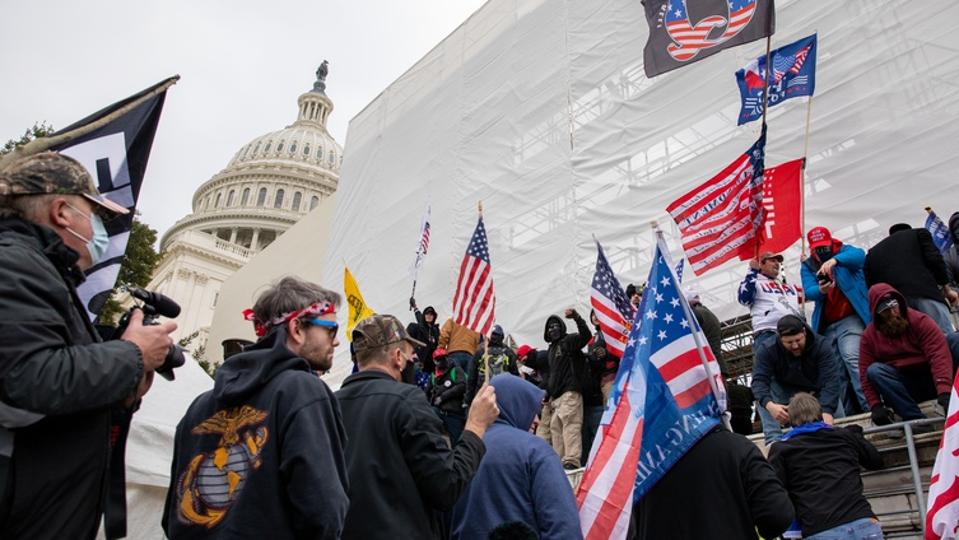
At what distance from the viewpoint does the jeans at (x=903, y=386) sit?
4.80 m

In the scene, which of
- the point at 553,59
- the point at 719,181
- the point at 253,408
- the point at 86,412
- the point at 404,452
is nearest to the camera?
the point at 86,412

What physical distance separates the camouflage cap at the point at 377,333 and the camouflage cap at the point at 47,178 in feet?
3.67

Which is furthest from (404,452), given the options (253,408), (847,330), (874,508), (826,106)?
(826,106)

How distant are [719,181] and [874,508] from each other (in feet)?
12.1

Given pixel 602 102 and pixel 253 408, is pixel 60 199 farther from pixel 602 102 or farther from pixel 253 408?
pixel 602 102

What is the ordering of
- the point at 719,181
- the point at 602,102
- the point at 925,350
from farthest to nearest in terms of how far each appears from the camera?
the point at 602,102 < the point at 719,181 < the point at 925,350

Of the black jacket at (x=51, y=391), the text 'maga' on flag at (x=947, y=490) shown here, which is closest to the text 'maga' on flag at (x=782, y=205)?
the text 'maga' on flag at (x=947, y=490)

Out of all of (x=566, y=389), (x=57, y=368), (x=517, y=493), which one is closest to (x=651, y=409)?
(x=517, y=493)

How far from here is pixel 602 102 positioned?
12398mm

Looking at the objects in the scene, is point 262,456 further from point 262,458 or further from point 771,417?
point 771,417

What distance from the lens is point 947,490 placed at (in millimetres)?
3541

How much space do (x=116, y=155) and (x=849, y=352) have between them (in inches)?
198

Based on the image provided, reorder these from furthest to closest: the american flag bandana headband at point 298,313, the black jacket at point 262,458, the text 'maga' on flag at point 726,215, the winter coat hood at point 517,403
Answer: the text 'maga' on flag at point 726,215 → the winter coat hood at point 517,403 → the american flag bandana headband at point 298,313 → the black jacket at point 262,458

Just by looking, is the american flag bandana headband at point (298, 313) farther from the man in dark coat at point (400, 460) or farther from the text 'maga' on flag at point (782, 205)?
the text 'maga' on flag at point (782, 205)
